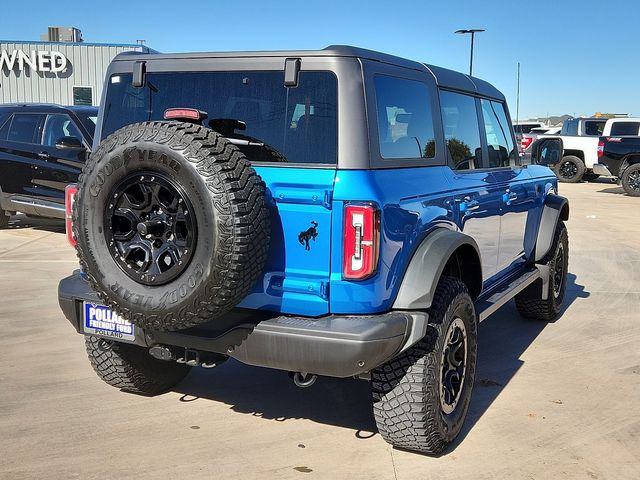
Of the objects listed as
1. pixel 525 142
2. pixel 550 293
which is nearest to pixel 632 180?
pixel 525 142

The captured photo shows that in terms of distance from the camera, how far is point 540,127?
2923 centimetres

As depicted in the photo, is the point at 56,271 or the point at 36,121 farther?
the point at 36,121

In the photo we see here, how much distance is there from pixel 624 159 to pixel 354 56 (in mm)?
16152

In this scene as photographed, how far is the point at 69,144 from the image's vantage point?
8742 mm

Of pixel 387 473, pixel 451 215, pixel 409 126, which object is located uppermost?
pixel 409 126

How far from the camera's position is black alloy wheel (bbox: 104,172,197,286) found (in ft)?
→ 9.61

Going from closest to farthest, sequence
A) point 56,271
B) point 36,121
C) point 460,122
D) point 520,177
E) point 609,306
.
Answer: point 460,122, point 520,177, point 609,306, point 56,271, point 36,121

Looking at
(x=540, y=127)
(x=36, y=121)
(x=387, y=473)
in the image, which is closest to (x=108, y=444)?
(x=387, y=473)

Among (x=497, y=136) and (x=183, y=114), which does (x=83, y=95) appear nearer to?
(x=497, y=136)

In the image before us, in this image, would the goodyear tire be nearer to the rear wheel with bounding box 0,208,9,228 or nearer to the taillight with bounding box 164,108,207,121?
the taillight with bounding box 164,108,207,121

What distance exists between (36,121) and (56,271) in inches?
129

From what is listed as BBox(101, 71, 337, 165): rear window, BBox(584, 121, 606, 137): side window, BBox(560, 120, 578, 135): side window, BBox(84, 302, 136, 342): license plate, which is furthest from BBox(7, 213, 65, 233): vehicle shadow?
BBox(584, 121, 606, 137): side window

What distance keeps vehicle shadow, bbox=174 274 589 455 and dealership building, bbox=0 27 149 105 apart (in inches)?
876

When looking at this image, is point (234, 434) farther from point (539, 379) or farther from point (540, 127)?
point (540, 127)
